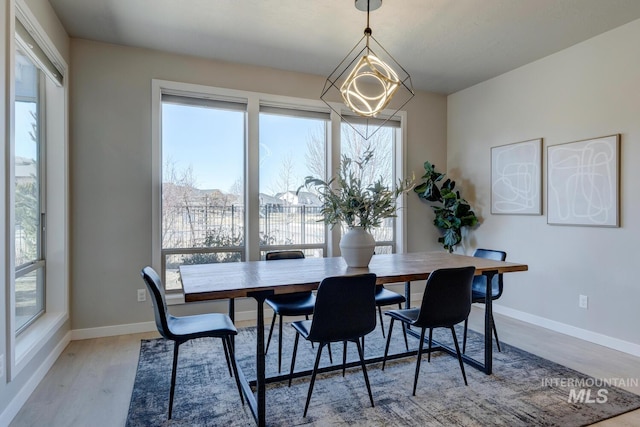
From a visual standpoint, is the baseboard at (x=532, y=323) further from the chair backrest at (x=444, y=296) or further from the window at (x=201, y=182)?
the chair backrest at (x=444, y=296)

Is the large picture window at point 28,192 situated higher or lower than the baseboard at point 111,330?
higher

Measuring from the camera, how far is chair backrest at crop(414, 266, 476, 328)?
2.29m

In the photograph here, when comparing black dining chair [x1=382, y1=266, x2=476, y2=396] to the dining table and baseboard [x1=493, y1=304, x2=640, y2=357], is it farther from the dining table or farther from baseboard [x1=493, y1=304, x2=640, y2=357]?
baseboard [x1=493, y1=304, x2=640, y2=357]

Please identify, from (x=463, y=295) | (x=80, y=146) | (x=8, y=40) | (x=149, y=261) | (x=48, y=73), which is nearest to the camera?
(x=8, y=40)

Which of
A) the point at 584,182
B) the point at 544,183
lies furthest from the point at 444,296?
the point at 544,183

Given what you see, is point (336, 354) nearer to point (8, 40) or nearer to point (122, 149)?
point (122, 149)

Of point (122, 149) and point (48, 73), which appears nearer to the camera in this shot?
point (48, 73)

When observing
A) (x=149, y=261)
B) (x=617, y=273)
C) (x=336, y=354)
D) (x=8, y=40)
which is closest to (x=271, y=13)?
(x=8, y=40)

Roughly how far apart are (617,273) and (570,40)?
2.16 metres

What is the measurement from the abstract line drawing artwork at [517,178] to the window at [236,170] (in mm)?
1706

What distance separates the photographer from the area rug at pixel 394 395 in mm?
2092

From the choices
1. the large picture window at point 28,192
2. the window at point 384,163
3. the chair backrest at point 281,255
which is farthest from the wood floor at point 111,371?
the window at point 384,163

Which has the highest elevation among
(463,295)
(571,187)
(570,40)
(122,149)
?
(570,40)

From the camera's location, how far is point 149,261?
3631 millimetres
